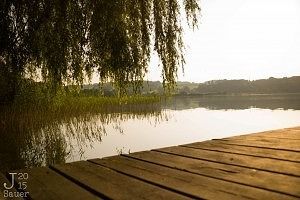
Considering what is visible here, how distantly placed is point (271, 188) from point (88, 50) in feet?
15.6

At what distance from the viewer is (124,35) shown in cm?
586

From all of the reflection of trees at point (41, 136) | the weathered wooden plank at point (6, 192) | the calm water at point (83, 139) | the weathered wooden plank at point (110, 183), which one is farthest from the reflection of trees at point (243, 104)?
the weathered wooden plank at point (6, 192)

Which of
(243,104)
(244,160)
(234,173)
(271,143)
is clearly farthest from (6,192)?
(243,104)

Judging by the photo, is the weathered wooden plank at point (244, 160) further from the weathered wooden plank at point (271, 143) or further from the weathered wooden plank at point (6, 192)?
the weathered wooden plank at point (6, 192)

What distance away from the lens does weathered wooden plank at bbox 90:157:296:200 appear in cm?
178

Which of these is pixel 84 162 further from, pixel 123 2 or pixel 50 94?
pixel 50 94

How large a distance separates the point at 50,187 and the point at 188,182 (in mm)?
813

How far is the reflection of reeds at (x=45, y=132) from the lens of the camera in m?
6.13

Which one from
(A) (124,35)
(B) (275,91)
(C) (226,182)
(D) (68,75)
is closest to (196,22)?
(A) (124,35)

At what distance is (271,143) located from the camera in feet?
11.5

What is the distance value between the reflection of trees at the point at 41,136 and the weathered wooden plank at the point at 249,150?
3.24 m

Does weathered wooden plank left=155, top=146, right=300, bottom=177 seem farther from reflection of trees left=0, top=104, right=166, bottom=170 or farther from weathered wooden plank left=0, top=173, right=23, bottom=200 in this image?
reflection of trees left=0, top=104, right=166, bottom=170

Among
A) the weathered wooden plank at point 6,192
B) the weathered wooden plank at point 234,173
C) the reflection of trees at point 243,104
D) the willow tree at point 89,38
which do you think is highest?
the willow tree at point 89,38

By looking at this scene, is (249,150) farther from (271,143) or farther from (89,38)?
(89,38)
